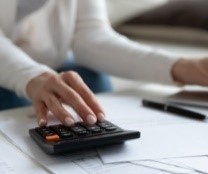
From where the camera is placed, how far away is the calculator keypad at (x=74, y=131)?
0.49 m

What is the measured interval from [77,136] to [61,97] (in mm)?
140

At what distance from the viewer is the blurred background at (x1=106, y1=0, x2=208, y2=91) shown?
1565mm

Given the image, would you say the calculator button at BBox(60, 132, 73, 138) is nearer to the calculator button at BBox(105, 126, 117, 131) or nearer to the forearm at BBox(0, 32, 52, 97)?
the calculator button at BBox(105, 126, 117, 131)

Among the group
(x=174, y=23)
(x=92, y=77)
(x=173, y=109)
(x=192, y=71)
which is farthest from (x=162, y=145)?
(x=174, y=23)

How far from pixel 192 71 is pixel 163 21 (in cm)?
89

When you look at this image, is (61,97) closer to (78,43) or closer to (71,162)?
(71,162)

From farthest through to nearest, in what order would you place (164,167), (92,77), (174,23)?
1. (174,23)
2. (92,77)
3. (164,167)

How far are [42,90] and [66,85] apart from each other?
0.04m

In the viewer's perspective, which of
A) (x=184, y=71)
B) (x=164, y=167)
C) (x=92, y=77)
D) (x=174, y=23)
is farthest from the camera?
(x=174, y=23)

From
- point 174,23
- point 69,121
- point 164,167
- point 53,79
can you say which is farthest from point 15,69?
point 174,23

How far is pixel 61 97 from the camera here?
0.62 meters

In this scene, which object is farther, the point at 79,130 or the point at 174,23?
the point at 174,23

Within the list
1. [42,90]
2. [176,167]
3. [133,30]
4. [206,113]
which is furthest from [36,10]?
[133,30]

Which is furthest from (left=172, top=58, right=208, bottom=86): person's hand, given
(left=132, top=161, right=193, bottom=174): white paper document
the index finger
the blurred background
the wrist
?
the blurred background
